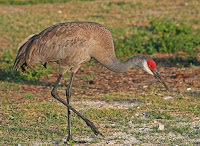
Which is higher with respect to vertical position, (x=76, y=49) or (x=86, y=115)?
(x=76, y=49)

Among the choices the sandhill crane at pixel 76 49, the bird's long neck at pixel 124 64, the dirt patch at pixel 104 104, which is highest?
the sandhill crane at pixel 76 49

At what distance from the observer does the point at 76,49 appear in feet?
19.6

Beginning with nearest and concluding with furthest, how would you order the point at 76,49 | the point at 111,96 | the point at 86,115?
the point at 76,49 < the point at 86,115 < the point at 111,96

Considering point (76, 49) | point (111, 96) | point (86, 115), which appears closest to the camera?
point (76, 49)

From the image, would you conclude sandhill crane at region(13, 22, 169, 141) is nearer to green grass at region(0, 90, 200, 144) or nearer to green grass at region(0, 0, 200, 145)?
green grass at region(0, 90, 200, 144)

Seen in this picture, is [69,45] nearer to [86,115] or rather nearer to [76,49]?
[76,49]

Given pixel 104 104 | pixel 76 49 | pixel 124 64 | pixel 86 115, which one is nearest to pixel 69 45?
pixel 76 49

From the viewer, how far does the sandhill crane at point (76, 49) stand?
598cm

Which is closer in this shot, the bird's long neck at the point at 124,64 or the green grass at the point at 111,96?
the green grass at the point at 111,96

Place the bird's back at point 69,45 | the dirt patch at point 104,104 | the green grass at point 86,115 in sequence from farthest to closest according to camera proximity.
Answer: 1. the dirt patch at point 104,104
2. the bird's back at point 69,45
3. the green grass at point 86,115

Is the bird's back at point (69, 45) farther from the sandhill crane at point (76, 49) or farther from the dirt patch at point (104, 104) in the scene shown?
the dirt patch at point (104, 104)

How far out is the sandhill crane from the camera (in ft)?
19.6

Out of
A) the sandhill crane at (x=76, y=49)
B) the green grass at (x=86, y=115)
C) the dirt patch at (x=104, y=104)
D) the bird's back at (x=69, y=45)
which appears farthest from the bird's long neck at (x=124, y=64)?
the dirt patch at (x=104, y=104)

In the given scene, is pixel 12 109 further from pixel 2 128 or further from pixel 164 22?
pixel 164 22
